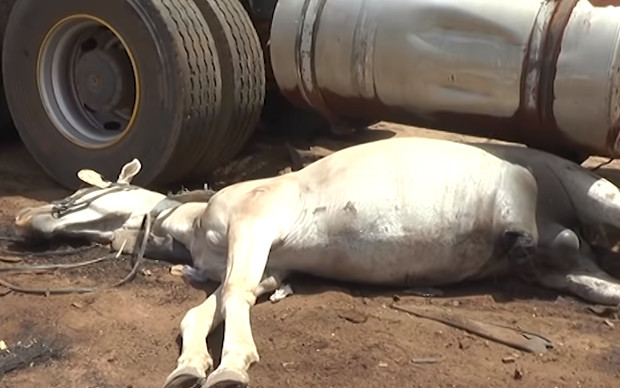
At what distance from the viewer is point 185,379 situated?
3.76 metres

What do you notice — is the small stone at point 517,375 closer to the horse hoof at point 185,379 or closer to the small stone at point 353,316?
the small stone at point 353,316

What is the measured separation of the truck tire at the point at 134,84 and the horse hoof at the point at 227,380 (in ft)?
7.07

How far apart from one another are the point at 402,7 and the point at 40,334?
2205 mm

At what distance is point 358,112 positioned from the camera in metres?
5.66

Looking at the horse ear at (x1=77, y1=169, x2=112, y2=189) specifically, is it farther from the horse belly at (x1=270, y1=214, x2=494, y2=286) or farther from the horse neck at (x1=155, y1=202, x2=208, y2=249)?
the horse belly at (x1=270, y1=214, x2=494, y2=286)

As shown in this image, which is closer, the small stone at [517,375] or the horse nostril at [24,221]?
the small stone at [517,375]

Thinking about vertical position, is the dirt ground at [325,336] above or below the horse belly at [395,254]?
below

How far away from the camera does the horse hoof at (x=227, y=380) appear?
12.1ft

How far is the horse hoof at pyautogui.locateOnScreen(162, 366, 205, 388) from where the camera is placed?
3.74m

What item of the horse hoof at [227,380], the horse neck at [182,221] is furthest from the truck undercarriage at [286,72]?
the horse hoof at [227,380]

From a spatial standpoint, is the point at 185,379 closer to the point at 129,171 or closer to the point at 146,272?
the point at 146,272

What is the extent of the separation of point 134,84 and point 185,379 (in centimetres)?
266

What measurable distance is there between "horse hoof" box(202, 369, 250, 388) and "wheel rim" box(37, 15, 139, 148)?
2.43m

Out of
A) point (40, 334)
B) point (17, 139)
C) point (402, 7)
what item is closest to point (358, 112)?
point (402, 7)
